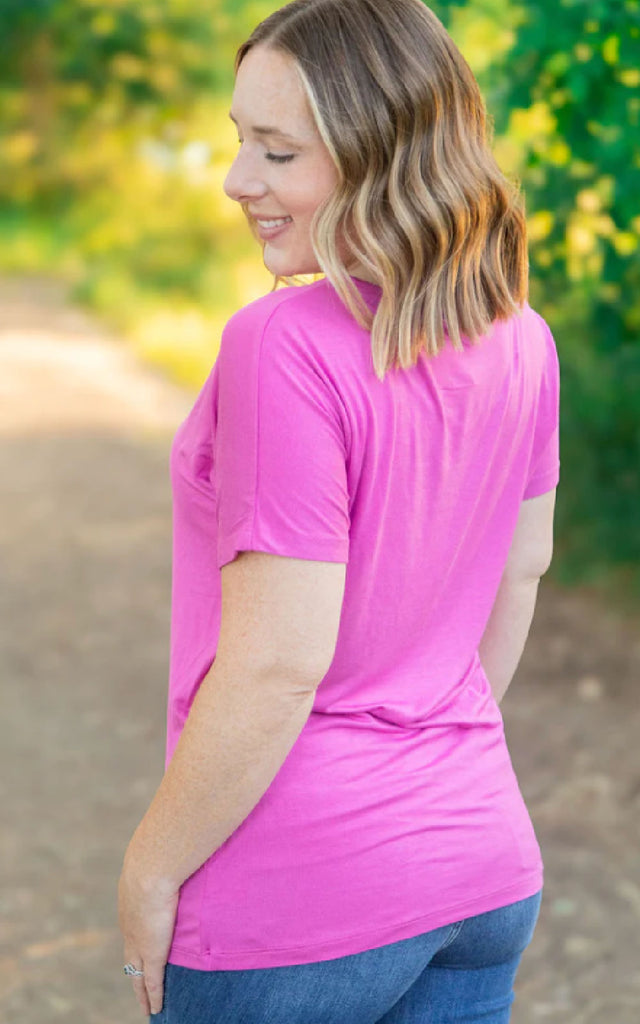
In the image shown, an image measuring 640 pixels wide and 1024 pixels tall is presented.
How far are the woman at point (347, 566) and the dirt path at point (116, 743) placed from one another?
80.6 inches

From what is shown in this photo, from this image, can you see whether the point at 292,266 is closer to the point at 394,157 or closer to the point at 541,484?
the point at 394,157

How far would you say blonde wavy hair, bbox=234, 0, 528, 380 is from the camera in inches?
43.2

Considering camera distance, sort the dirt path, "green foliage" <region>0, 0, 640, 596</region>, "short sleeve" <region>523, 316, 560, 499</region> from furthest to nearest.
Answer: "green foliage" <region>0, 0, 640, 596</region> < the dirt path < "short sleeve" <region>523, 316, 560, 499</region>

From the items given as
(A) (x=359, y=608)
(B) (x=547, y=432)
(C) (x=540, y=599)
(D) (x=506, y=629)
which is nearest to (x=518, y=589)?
(D) (x=506, y=629)

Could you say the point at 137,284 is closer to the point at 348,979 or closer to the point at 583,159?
the point at 583,159

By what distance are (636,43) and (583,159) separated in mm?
478

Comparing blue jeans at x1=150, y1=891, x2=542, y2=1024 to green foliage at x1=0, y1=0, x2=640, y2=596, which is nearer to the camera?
blue jeans at x1=150, y1=891, x2=542, y2=1024

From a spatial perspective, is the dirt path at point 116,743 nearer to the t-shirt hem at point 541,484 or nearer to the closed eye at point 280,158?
the t-shirt hem at point 541,484

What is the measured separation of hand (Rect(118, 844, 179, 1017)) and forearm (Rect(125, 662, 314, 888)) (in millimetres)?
13

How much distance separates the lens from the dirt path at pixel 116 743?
3.23 meters

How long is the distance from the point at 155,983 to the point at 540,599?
4.17 metres

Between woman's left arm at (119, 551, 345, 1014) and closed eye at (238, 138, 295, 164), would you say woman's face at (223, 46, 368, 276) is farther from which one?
woman's left arm at (119, 551, 345, 1014)

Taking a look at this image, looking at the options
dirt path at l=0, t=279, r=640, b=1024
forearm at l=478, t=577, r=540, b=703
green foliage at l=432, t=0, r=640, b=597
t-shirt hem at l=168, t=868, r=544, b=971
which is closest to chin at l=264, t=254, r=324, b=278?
forearm at l=478, t=577, r=540, b=703

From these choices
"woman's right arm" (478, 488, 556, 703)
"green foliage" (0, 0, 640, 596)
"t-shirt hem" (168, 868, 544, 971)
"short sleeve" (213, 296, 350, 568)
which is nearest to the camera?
"short sleeve" (213, 296, 350, 568)
